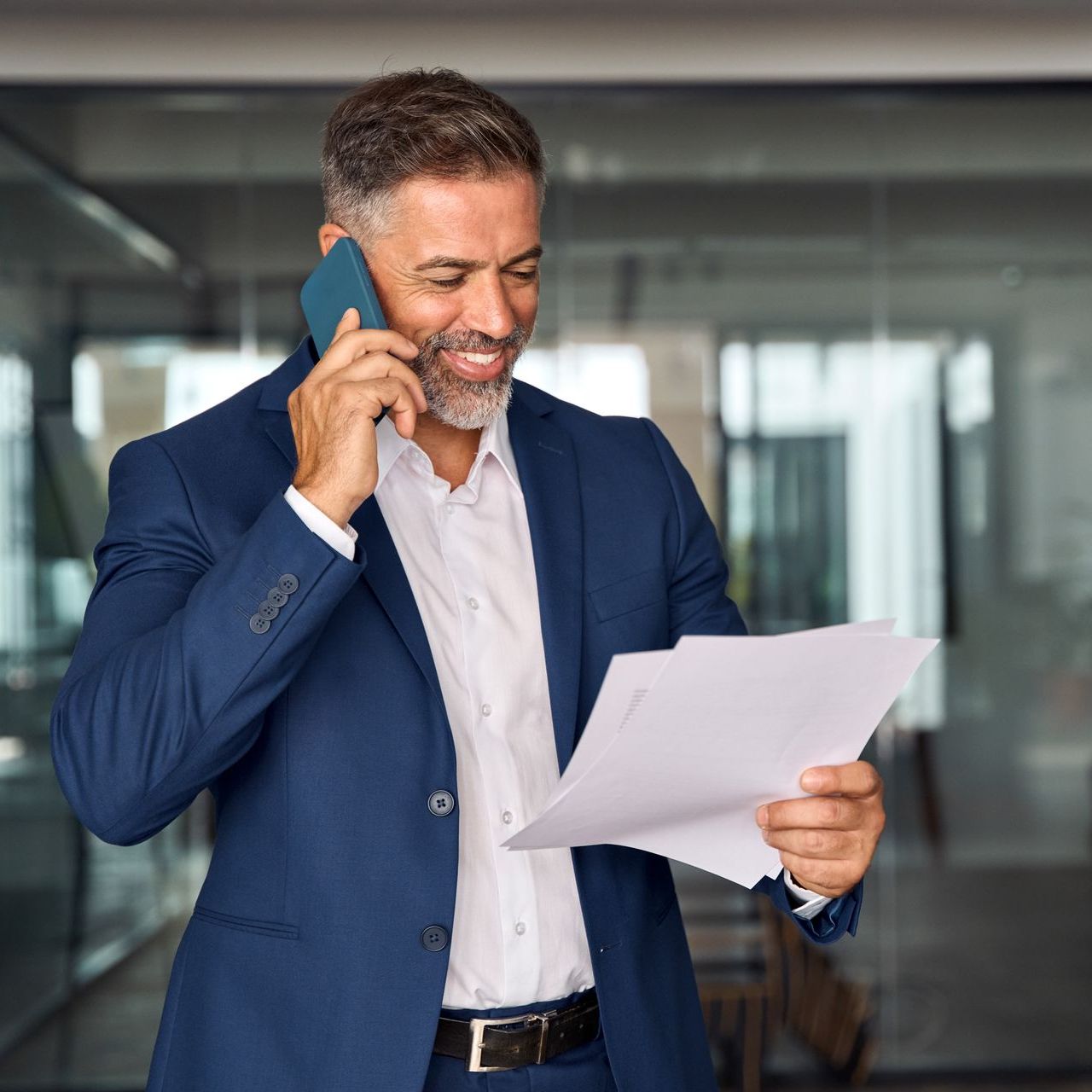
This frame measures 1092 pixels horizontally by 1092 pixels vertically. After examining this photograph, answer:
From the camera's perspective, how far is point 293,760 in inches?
54.2

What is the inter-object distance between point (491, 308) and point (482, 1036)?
76cm

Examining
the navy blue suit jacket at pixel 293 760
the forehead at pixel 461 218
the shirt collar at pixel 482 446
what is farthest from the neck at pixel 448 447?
the forehead at pixel 461 218

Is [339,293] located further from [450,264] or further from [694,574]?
[694,574]

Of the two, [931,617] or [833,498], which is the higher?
[833,498]

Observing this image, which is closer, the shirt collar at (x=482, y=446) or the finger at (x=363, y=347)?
the finger at (x=363, y=347)

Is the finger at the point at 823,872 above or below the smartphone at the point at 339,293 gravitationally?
below

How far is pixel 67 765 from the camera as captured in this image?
4.12ft

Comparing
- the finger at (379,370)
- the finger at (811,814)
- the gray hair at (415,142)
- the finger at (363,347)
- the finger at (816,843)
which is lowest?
the finger at (816,843)

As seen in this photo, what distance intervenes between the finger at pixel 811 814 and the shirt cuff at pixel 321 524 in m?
0.50

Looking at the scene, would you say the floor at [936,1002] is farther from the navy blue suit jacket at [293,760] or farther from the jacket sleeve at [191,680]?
the jacket sleeve at [191,680]

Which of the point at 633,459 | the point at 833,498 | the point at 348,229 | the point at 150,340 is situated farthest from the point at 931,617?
the point at 348,229

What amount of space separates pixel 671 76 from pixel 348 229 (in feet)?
10.2

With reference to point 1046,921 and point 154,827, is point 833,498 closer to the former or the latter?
point 1046,921

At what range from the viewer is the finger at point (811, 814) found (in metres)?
1.38
